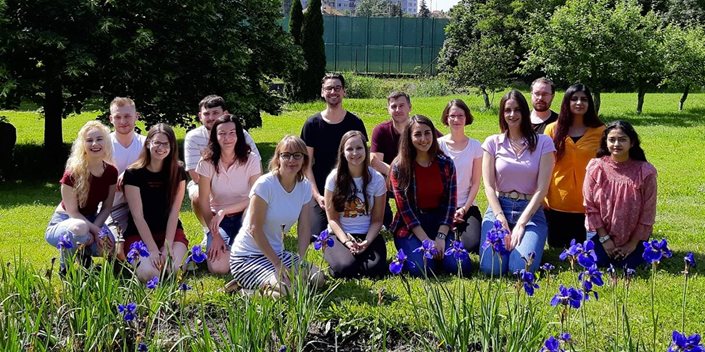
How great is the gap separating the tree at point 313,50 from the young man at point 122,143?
20.6m

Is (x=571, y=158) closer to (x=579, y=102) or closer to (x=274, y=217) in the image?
(x=579, y=102)

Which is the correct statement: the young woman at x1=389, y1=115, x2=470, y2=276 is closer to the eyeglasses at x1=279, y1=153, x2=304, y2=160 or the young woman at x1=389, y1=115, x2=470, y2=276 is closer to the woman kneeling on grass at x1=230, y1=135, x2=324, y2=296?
the woman kneeling on grass at x1=230, y1=135, x2=324, y2=296

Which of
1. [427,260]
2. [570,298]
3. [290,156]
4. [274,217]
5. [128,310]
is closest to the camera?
[570,298]

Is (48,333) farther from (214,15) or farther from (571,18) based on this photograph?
(571,18)

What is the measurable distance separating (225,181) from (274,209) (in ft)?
3.18

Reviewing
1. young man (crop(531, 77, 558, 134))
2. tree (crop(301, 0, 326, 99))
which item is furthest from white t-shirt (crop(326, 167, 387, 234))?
tree (crop(301, 0, 326, 99))

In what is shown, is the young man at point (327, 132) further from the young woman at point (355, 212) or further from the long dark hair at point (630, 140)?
the long dark hair at point (630, 140)

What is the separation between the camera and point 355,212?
17.6ft

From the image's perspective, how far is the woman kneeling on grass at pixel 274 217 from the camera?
182 inches

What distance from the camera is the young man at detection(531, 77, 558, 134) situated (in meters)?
5.96

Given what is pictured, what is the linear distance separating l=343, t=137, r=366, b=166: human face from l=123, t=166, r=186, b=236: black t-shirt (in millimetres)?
1266

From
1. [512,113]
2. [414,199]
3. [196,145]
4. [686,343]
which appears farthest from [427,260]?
[686,343]

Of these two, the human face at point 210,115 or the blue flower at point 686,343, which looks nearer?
the blue flower at point 686,343

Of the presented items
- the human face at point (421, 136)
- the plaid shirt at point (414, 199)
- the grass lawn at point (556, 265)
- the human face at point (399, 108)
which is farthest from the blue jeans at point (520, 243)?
the human face at point (399, 108)
